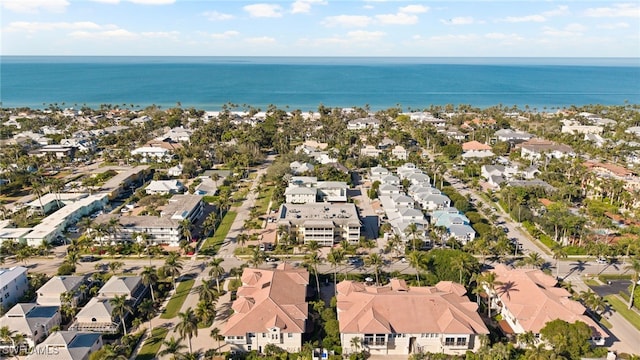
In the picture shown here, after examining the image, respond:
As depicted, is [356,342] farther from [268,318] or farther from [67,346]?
[67,346]

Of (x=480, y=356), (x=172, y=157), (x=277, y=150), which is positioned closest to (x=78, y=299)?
(x=480, y=356)

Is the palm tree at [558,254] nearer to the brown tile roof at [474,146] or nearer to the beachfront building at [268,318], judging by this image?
the beachfront building at [268,318]

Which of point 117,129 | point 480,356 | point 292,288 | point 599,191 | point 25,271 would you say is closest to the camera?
point 480,356

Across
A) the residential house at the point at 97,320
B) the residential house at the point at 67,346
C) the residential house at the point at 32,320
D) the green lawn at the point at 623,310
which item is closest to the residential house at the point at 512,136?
Result: the green lawn at the point at 623,310

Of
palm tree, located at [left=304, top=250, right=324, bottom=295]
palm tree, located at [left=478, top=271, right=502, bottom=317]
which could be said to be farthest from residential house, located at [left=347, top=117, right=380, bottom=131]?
palm tree, located at [left=478, top=271, right=502, bottom=317]

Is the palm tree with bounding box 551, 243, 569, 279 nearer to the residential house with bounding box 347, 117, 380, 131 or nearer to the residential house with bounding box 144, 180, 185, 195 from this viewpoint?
the residential house with bounding box 144, 180, 185, 195

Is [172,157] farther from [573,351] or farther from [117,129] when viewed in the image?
[573,351]
